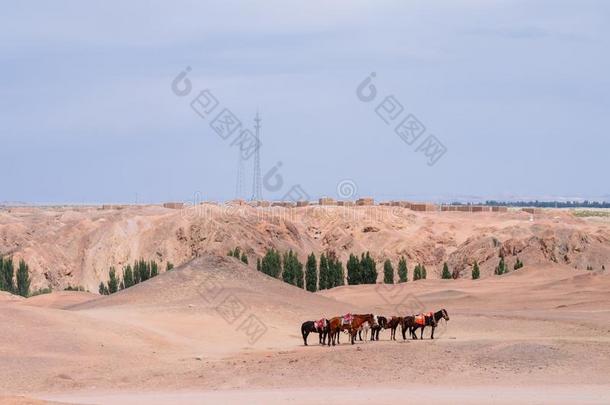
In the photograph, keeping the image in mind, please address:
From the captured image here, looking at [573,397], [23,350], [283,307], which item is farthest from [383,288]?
[573,397]

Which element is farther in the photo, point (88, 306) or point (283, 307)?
point (88, 306)

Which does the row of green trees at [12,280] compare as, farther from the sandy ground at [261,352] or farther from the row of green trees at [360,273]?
the sandy ground at [261,352]

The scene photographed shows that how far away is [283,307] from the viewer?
43125mm

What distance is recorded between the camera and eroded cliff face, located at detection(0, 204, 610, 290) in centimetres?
9162

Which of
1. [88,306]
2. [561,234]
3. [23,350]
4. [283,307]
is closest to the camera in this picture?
[23,350]

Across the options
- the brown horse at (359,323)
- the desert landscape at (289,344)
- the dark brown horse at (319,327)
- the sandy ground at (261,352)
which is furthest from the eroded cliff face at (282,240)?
the dark brown horse at (319,327)

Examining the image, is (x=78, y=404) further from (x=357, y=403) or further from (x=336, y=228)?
(x=336, y=228)

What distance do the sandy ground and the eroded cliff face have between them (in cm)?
4252

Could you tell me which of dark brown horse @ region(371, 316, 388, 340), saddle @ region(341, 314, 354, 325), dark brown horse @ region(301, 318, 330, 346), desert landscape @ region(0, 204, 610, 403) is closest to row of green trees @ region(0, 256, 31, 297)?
desert landscape @ region(0, 204, 610, 403)

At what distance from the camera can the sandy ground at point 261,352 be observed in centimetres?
2434

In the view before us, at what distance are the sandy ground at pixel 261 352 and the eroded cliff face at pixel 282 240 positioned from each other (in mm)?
42524

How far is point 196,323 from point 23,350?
33.0ft

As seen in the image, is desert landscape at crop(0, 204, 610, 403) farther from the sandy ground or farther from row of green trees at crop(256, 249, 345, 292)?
row of green trees at crop(256, 249, 345, 292)

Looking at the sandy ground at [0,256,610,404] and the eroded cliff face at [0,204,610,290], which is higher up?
the eroded cliff face at [0,204,610,290]
